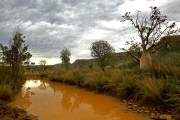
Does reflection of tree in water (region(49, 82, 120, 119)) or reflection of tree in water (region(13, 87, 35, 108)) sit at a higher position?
reflection of tree in water (region(13, 87, 35, 108))

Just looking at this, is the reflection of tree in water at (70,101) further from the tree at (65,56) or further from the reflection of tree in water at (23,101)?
the tree at (65,56)

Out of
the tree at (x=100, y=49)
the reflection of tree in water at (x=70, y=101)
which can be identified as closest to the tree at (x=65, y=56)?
the tree at (x=100, y=49)

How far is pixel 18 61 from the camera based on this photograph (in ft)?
53.1

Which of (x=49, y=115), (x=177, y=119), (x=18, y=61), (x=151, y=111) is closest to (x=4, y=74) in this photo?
(x=18, y=61)

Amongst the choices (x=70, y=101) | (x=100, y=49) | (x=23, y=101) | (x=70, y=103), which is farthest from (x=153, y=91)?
(x=100, y=49)

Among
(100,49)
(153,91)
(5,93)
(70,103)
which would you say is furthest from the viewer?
(100,49)

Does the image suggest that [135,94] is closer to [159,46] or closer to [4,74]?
[159,46]

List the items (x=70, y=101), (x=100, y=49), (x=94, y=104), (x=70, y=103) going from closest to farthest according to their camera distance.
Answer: (x=94, y=104) < (x=70, y=103) < (x=70, y=101) < (x=100, y=49)

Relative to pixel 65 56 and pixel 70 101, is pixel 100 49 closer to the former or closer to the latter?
pixel 65 56

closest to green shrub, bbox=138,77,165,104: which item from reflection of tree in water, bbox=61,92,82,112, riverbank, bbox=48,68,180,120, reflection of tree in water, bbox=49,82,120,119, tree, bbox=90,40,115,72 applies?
riverbank, bbox=48,68,180,120

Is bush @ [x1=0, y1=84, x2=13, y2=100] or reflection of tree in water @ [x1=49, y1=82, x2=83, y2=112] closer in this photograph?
reflection of tree in water @ [x1=49, y1=82, x2=83, y2=112]

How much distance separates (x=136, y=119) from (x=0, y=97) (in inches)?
249

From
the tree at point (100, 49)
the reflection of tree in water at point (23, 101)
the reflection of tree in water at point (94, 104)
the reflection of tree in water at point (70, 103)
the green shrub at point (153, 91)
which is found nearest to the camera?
the green shrub at point (153, 91)

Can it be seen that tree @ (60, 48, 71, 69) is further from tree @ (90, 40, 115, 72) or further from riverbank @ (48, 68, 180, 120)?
riverbank @ (48, 68, 180, 120)
